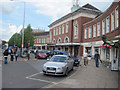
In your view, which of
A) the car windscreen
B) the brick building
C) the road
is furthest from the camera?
the brick building

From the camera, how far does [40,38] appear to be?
66.4 metres

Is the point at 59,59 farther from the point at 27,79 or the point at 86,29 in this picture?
the point at 86,29

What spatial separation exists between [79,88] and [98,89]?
2.80 feet

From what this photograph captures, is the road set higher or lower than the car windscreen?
lower

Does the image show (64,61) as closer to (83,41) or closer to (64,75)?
(64,75)

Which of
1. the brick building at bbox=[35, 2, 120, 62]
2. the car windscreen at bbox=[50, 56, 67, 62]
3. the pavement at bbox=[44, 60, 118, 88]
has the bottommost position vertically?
the pavement at bbox=[44, 60, 118, 88]

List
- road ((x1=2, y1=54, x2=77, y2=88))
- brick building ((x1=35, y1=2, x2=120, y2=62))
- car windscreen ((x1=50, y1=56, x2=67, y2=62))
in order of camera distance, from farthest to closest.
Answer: brick building ((x1=35, y1=2, x2=120, y2=62)) → car windscreen ((x1=50, y1=56, x2=67, y2=62)) → road ((x1=2, y1=54, x2=77, y2=88))

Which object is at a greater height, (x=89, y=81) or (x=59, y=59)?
(x=59, y=59)

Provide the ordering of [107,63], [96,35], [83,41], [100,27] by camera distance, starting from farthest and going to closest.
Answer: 1. [83,41]
2. [96,35]
3. [100,27]
4. [107,63]

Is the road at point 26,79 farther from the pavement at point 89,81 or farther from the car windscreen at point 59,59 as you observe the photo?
the car windscreen at point 59,59

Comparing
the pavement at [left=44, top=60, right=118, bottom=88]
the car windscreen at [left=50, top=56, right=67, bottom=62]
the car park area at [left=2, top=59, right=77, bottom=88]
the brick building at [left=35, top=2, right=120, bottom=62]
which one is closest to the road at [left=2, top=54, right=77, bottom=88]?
the car park area at [left=2, top=59, right=77, bottom=88]

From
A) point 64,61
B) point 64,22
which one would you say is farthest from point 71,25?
point 64,61

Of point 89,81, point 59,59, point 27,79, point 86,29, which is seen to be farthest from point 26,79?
point 86,29

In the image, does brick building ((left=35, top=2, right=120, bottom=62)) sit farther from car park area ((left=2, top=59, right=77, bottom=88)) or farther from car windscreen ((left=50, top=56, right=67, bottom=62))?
car park area ((left=2, top=59, right=77, bottom=88))
